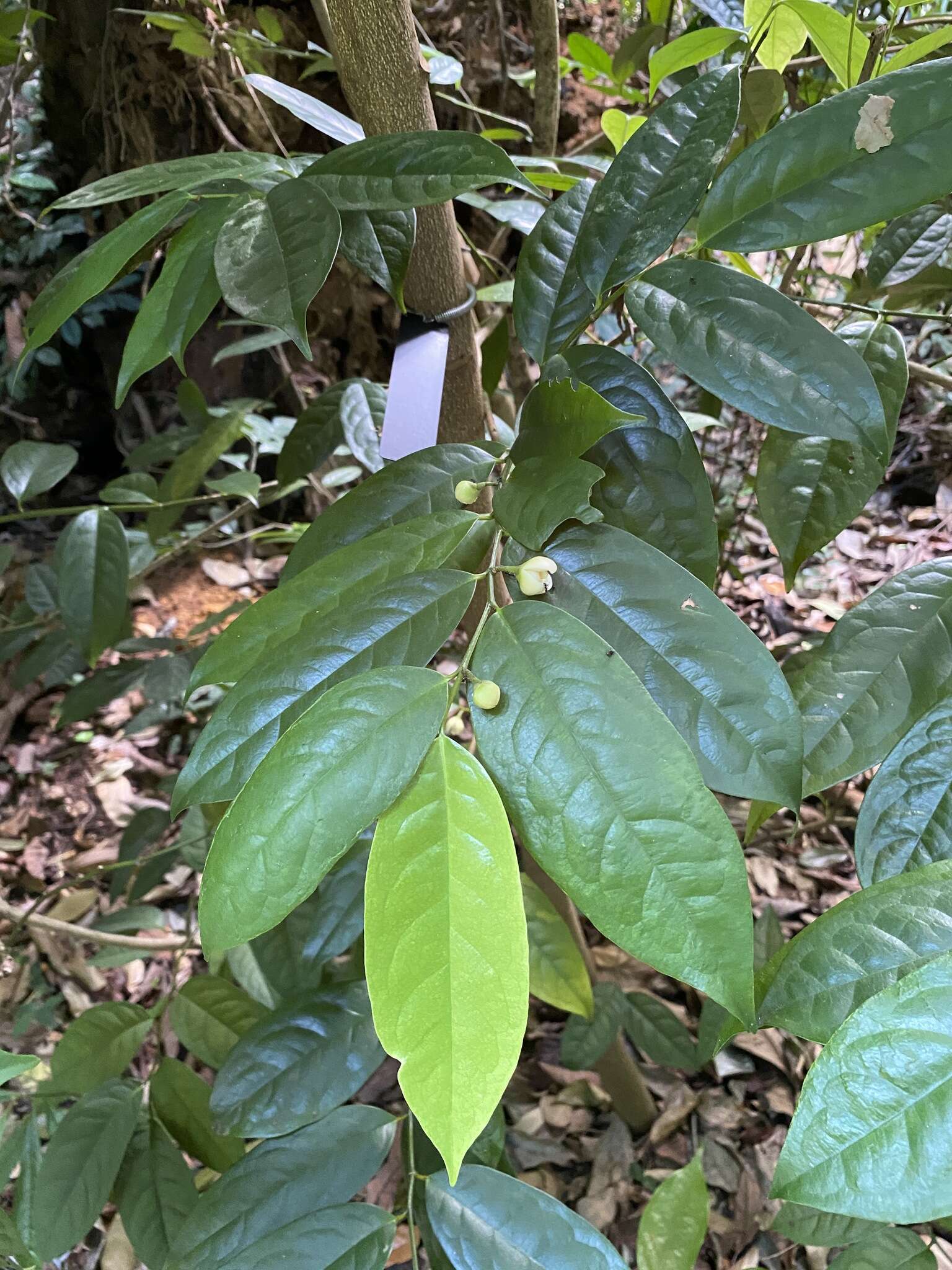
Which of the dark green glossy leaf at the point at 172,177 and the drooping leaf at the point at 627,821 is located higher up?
the dark green glossy leaf at the point at 172,177

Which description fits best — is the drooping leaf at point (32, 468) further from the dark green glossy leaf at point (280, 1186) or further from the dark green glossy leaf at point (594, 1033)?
the dark green glossy leaf at point (594, 1033)

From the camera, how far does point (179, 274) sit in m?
0.49

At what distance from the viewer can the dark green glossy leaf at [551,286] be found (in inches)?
20.9

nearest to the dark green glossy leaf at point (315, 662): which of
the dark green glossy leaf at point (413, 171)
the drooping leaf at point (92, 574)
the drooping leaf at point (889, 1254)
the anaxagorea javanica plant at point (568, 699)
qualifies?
the anaxagorea javanica plant at point (568, 699)

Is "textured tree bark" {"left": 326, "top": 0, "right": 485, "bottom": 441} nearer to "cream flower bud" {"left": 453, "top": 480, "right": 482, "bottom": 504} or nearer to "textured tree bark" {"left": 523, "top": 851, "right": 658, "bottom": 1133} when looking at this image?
"cream flower bud" {"left": 453, "top": 480, "right": 482, "bottom": 504}

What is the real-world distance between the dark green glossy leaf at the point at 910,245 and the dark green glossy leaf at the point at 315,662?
0.49 m

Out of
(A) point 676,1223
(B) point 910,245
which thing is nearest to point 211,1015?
(A) point 676,1223

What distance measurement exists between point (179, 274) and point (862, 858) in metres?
0.51

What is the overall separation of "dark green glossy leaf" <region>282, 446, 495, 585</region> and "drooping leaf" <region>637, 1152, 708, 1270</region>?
0.58 meters

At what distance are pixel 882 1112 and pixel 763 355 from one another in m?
0.35

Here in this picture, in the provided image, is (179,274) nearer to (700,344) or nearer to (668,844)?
(700,344)

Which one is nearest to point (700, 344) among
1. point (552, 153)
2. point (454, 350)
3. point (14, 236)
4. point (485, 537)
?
point (485, 537)

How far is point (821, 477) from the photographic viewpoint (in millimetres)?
608

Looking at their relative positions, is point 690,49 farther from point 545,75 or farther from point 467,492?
point 467,492
